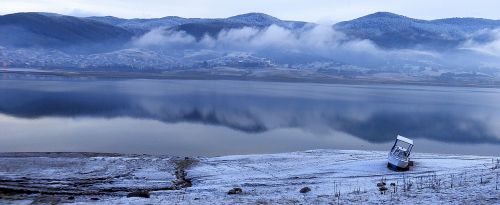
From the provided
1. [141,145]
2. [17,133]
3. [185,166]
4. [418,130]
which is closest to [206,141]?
[141,145]

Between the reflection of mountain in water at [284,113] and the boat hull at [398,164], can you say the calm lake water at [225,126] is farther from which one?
the boat hull at [398,164]

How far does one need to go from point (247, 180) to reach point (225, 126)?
30.6 metres

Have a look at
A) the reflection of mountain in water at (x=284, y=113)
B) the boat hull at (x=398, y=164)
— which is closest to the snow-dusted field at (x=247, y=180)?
the boat hull at (x=398, y=164)

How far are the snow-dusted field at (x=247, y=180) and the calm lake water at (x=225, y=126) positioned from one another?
7.84 m

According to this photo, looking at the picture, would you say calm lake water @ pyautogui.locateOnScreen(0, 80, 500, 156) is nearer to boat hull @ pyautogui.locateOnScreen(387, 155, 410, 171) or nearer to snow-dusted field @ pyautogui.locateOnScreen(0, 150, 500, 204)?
snow-dusted field @ pyautogui.locateOnScreen(0, 150, 500, 204)

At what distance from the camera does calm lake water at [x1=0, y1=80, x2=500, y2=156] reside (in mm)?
42812

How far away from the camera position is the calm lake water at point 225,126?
42812 millimetres

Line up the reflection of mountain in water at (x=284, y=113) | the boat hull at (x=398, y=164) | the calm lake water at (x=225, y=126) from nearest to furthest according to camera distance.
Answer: the boat hull at (x=398, y=164) < the calm lake water at (x=225, y=126) < the reflection of mountain in water at (x=284, y=113)

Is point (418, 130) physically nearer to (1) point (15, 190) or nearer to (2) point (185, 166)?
(2) point (185, 166)

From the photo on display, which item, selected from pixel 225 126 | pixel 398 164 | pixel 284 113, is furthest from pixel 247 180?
pixel 284 113

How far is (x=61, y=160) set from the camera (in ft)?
105

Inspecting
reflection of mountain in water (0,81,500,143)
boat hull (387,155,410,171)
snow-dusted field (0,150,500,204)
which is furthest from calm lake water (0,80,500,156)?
boat hull (387,155,410,171)

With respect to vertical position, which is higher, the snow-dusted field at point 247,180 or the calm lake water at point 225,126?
the snow-dusted field at point 247,180

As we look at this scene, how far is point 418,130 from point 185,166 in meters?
33.9
